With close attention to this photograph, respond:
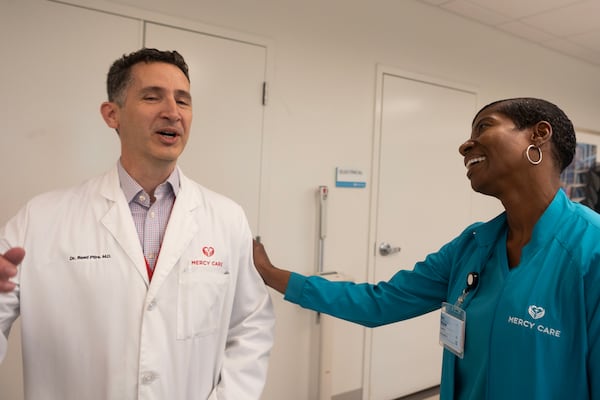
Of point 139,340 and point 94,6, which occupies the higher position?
point 94,6

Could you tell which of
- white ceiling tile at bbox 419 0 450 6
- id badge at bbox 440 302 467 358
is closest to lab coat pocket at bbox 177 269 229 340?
id badge at bbox 440 302 467 358

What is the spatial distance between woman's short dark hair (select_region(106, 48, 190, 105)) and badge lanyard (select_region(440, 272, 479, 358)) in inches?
43.2

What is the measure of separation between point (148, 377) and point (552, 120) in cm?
132

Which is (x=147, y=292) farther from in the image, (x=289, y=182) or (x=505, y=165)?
(x=289, y=182)

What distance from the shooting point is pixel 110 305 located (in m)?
1.08

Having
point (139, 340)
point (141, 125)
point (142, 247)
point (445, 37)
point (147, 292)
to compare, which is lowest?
point (139, 340)

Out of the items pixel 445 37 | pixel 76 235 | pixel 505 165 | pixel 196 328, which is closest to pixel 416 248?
pixel 445 37

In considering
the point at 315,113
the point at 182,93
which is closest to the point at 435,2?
the point at 315,113

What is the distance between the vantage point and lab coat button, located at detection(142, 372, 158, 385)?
1.08 m

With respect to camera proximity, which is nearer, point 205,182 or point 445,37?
point 205,182

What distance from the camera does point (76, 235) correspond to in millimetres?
1113

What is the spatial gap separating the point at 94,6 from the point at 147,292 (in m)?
1.41

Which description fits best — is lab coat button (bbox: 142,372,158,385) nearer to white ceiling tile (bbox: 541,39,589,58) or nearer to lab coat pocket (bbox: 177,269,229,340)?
lab coat pocket (bbox: 177,269,229,340)

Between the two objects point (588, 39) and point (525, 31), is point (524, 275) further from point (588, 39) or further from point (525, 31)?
point (588, 39)
